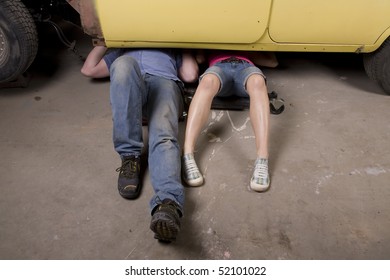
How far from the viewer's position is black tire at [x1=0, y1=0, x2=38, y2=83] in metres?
1.92

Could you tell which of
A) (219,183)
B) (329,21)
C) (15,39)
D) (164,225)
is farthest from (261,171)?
(15,39)

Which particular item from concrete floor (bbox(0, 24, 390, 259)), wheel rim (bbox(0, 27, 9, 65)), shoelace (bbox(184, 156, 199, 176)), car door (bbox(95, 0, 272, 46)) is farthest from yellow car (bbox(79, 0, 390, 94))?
shoelace (bbox(184, 156, 199, 176))

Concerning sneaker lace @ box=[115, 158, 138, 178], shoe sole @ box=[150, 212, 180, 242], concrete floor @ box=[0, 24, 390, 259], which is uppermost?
shoe sole @ box=[150, 212, 180, 242]


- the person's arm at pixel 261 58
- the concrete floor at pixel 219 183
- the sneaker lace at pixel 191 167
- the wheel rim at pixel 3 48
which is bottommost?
the concrete floor at pixel 219 183

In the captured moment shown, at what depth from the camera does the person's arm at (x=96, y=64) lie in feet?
6.64

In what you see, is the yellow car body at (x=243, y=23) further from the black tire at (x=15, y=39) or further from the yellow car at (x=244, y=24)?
the black tire at (x=15, y=39)

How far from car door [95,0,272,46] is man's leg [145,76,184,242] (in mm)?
298

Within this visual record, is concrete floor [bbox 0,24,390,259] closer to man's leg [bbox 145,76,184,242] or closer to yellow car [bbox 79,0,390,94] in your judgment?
man's leg [bbox 145,76,184,242]

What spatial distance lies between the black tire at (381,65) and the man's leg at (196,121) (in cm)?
119

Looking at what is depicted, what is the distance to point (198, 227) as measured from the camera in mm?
1394

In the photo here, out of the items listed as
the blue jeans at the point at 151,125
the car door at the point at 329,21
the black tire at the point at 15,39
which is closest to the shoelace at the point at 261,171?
the blue jeans at the point at 151,125

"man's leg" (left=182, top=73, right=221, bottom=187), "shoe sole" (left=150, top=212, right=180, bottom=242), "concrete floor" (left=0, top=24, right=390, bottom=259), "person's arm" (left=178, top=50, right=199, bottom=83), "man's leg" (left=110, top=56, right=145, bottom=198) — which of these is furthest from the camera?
"person's arm" (left=178, top=50, right=199, bottom=83)

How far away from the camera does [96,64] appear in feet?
6.71

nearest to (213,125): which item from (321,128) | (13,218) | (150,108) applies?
(150,108)
